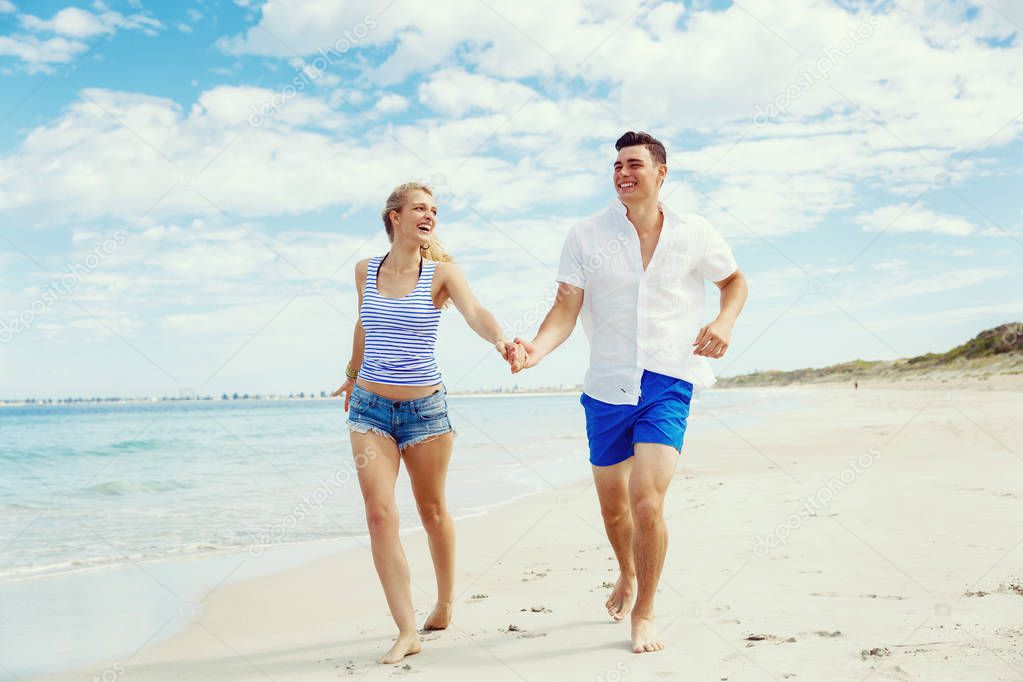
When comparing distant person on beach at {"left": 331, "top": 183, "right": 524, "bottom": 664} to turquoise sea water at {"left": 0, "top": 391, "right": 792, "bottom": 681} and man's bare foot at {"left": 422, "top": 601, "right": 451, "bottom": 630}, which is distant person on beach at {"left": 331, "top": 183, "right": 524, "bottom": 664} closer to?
man's bare foot at {"left": 422, "top": 601, "right": 451, "bottom": 630}

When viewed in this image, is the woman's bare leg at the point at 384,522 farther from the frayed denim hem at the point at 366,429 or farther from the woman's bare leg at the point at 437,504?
the woman's bare leg at the point at 437,504

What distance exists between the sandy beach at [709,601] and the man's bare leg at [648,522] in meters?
0.15

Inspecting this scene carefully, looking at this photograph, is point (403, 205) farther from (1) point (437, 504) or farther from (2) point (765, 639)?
(2) point (765, 639)

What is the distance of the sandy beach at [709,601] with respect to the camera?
3426 mm

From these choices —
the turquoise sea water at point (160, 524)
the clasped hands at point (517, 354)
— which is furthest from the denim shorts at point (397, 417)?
the turquoise sea water at point (160, 524)

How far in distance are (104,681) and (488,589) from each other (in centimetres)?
221

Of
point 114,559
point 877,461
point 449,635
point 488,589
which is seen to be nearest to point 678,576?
point 488,589

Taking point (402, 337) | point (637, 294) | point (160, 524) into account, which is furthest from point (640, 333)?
point (160, 524)

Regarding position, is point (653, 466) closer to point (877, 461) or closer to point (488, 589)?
point (488, 589)

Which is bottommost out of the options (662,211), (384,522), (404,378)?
(384,522)

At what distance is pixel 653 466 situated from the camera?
12.1 feet

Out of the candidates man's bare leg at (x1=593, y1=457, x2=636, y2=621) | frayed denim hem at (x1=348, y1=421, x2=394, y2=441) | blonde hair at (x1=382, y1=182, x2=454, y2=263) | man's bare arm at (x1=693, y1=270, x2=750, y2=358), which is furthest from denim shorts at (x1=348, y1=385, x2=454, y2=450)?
man's bare arm at (x1=693, y1=270, x2=750, y2=358)

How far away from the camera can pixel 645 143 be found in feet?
13.0

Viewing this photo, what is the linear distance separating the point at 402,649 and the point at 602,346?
1.65 m
